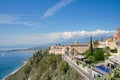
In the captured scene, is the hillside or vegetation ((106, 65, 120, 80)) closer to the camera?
vegetation ((106, 65, 120, 80))

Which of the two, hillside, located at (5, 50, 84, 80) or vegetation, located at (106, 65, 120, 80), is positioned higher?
vegetation, located at (106, 65, 120, 80)

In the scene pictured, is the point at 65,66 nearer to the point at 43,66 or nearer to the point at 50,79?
the point at 50,79

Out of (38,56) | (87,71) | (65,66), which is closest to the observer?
(87,71)

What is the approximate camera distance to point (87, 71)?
43469 millimetres

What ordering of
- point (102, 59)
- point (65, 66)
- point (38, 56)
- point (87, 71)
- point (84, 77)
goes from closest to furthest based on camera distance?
point (84, 77) → point (87, 71) → point (102, 59) → point (65, 66) → point (38, 56)

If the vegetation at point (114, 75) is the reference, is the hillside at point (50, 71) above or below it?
below

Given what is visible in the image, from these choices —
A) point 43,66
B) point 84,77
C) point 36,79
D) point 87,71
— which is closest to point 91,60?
point 87,71

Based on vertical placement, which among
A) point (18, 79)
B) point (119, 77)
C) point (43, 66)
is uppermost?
point (119, 77)

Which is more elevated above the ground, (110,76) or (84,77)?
(110,76)

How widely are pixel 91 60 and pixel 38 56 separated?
54.8m

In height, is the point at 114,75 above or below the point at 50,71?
above

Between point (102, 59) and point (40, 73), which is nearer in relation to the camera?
point (102, 59)

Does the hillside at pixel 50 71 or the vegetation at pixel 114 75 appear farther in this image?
the hillside at pixel 50 71

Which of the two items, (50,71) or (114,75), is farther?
(50,71)
